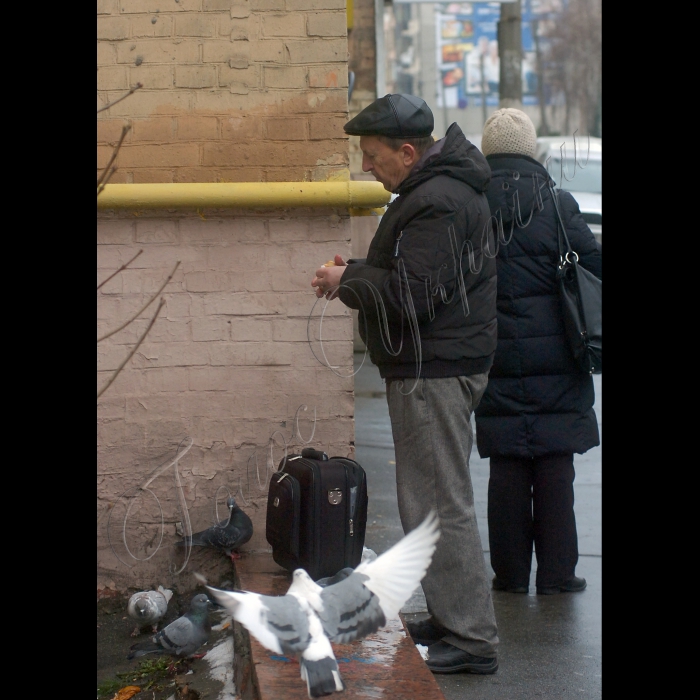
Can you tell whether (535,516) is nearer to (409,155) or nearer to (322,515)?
(322,515)

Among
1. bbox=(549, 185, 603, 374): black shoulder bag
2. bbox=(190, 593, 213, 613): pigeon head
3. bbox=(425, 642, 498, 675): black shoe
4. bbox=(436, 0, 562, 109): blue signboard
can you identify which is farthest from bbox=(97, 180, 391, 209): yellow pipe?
bbox=(436, 0, 562, 109): blue signboard

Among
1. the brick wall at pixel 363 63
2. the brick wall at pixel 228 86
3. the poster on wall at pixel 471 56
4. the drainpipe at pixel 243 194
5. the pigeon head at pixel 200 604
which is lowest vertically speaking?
the pigeon head at pixel 200 604

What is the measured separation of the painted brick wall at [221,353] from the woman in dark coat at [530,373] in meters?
0.70

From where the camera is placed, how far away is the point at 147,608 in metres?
4.31

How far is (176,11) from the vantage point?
14.4 ft

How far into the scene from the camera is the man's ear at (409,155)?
3.53 metres

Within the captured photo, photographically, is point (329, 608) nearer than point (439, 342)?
Yes

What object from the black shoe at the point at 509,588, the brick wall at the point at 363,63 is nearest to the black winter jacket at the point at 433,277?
the black shoe at the point at 509,588

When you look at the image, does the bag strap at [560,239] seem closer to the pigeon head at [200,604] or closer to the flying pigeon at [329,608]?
the flying pigeon at [329,608]

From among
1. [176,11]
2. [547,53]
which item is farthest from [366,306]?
[547,53]

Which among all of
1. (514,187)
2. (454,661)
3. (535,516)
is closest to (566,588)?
(535,516)

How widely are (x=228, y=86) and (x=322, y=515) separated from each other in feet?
6.56

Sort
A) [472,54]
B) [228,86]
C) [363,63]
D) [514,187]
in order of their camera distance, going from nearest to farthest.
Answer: [514,187] < [228,86] < [363,63] < [472,54]
